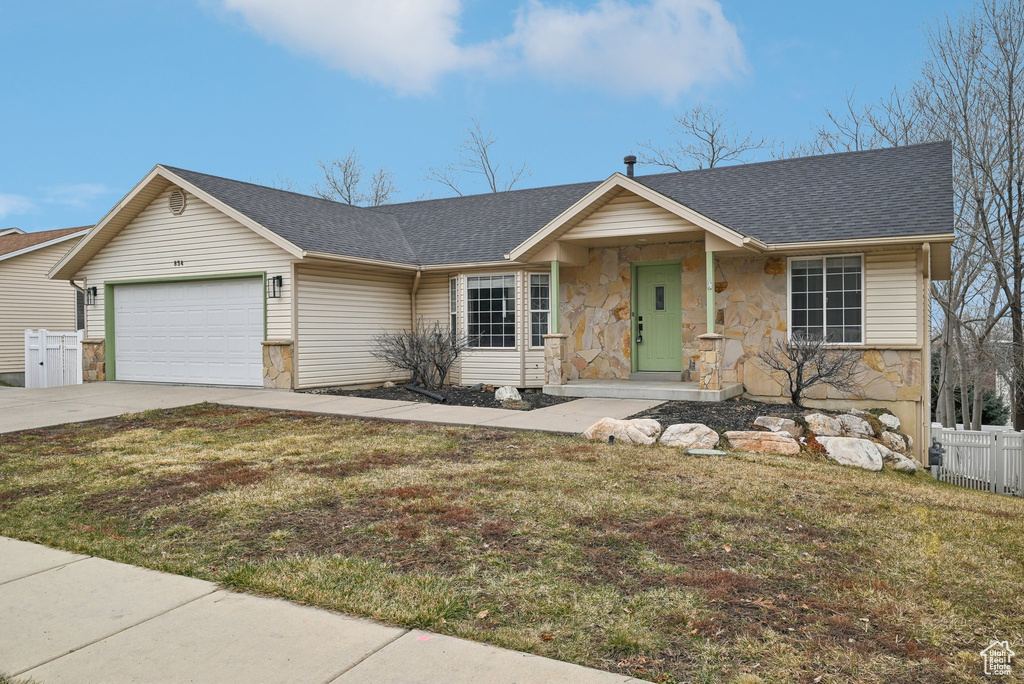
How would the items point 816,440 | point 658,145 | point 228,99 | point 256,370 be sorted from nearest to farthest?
point 816,440 → point 256,370 → point 228,99 → point 658,145

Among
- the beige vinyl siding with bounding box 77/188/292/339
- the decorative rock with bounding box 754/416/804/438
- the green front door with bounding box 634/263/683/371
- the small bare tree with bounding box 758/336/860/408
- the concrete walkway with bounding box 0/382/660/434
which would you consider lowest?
the decorative rock with bounding box 754/416/804/438

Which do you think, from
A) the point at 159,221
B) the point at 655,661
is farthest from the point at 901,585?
the point at 159,221

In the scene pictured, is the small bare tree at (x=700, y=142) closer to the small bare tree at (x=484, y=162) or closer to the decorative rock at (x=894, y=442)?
the small bare tree at (x=484, y=162)

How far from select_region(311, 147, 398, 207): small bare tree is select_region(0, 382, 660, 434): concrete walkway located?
23116 mm

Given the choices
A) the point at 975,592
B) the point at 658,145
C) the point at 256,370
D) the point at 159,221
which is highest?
the point at 658,145

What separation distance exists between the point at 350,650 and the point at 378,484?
10.3 ft

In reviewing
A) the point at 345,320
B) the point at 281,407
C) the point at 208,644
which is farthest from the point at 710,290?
the point at 208,644

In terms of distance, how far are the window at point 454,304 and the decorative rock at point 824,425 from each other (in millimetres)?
7782

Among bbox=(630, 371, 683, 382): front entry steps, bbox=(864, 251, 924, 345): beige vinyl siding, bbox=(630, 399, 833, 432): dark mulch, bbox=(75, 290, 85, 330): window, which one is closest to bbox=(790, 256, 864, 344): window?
bbox=(864, 251, 924, 345): beige vinyl siding

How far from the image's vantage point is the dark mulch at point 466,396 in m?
12.3

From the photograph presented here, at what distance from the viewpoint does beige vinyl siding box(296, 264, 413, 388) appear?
1392 centimetres

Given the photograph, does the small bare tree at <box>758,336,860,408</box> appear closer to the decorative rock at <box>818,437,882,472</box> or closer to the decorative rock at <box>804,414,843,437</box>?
the decorative rock at <box>804,414,843,437</box>

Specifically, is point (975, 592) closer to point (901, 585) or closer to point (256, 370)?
point (901, 585)

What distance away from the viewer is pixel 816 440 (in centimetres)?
877
